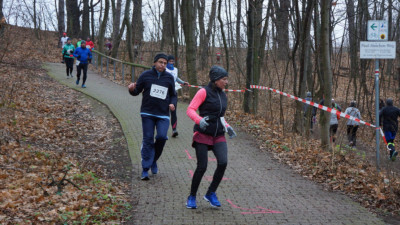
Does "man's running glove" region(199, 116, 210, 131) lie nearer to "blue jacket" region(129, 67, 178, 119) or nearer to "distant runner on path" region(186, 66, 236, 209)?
"distant runner on path" region(186, 66, 236, 209)

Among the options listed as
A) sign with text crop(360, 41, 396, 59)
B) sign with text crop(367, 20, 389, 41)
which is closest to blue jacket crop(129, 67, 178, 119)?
sign with text crop(360, 41, 396, 59)

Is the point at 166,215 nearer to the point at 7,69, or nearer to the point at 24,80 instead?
the point at 24,80

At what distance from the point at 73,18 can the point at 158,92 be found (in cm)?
3515

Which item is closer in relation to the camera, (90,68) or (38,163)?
(38,163)

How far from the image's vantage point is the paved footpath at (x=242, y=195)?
5.70 m

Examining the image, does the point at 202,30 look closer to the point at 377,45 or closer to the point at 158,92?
the point at 377,45

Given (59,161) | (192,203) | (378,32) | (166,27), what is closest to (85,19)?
(166,27)

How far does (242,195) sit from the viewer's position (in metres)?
A: 6.75

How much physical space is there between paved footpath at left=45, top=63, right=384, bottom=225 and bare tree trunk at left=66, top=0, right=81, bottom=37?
31410 mm

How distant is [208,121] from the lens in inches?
223

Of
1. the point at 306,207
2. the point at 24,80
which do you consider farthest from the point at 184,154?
the point at 24,80

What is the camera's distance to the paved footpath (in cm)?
570

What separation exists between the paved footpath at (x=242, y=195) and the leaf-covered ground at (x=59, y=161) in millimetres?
402

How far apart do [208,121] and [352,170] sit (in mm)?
3701
